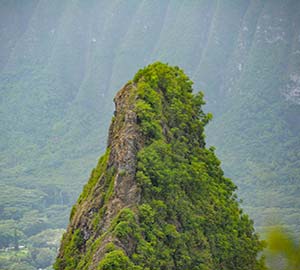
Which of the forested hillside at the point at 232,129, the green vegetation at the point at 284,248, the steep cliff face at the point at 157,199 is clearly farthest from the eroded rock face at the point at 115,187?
the forested hillside at the point at 232,129

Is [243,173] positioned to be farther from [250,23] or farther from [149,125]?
[149,125]

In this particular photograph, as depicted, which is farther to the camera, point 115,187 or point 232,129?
point 232,129

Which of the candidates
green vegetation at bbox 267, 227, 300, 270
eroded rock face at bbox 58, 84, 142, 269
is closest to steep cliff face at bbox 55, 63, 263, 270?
eroded rock face at bbox 58, 84, 142, 269

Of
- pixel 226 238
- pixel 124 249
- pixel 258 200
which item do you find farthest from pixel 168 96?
pixel 258 200

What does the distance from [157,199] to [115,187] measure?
4.12 ft

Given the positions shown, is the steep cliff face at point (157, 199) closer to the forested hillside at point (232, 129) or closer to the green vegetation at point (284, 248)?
the green vegetation at point (284, 248)

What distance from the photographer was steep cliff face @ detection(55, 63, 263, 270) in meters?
19.1

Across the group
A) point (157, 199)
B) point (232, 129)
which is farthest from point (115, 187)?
point (232, 129)

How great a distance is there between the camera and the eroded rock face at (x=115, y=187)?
767 inches

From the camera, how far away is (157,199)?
66.6 feet

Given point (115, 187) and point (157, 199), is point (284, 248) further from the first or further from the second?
point (115, 187)

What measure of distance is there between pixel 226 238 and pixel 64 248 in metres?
4.57

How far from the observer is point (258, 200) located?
13888 cm

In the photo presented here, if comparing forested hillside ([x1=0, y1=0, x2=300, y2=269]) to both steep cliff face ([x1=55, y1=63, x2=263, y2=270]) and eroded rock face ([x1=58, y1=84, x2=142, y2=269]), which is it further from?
eroded rock face ([x1=58, y1=84, x2=142, y2=269])
